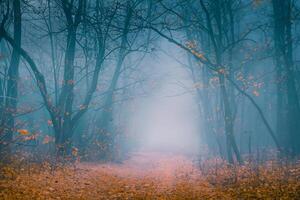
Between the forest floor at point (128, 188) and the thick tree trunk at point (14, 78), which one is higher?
the thick tree trunk at point (14, 78)

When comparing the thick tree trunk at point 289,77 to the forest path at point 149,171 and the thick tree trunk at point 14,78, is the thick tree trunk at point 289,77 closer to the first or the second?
the forest path at point 149,171

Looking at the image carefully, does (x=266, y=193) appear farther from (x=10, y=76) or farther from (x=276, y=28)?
(x=10, y=76)

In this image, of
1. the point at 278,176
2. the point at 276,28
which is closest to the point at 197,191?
the point at 278,176

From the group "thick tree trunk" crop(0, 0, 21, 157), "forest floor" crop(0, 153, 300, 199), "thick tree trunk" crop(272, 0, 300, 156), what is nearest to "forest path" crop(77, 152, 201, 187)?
"forest floor" crop(0, 153, 300, 199)

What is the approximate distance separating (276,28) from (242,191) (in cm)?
1157

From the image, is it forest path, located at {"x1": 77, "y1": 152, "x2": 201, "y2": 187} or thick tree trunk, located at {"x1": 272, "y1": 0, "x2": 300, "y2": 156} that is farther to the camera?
thick tree trunk, located at {"x1": 272, "y1": 0, "x2": 300, "y2": 156}

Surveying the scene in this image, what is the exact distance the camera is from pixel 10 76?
45.2ft

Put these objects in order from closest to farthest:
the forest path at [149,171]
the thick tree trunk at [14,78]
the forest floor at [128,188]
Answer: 1. the forest floor at [128,188]
2. the forest path at [149,171]
3. the thick tree trunk at [14,78]

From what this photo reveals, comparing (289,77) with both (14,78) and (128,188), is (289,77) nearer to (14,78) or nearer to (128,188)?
(128,188)

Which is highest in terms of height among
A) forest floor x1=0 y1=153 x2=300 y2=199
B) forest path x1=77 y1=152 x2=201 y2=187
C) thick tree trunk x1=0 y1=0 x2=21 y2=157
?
thick tree trunk x1=0 y1=0 x2=21 y2=157

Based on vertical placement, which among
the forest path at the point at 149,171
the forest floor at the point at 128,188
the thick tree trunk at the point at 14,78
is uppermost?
Answer: the thick tree trunk at the point at 14,78

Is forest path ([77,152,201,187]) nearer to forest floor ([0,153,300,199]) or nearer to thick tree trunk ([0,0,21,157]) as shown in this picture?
forest floor ([0,153,300,199])

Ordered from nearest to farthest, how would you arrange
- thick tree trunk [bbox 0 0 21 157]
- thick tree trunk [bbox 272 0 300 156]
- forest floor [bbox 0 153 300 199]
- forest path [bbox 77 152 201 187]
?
forest floor [bbox 0 153 300 199] → forest path [bbox 77 152 201 187] → thick tree trunk [bbox 0 0 21 157] → thick tree trunk [bbox 272 0 300 156]

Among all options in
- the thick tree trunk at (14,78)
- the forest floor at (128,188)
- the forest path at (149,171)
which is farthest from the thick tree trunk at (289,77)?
the thick tree trunk at (14,78)
